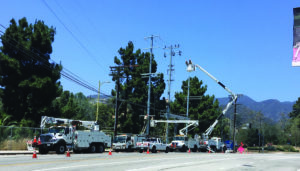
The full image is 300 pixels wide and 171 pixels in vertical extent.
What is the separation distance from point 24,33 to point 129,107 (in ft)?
70.3

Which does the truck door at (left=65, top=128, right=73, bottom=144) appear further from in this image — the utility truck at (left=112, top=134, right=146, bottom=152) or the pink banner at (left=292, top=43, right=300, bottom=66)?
the pink banner at (left=292, top=43, right=300, bottom=66)

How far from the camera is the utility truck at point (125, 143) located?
119 ft

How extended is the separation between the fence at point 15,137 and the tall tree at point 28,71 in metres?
4.88

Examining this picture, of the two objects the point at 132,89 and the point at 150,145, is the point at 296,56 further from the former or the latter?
the point at 132,89

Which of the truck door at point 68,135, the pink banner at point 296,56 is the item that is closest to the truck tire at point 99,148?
the truck door at point 68,135

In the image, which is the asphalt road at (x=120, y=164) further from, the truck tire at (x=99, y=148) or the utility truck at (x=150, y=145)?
the utility truck at (x=150, y=145)

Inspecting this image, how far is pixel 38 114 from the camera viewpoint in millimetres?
37250

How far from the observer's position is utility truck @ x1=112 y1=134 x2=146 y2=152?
3628 cm

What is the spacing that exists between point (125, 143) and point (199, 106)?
97.2 feet

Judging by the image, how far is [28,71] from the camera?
Answer: 36.4 metres

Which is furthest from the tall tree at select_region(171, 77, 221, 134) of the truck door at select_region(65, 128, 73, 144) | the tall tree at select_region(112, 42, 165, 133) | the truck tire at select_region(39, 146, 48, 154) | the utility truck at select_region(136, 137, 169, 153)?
the truck tire at select_region(39, 146, 48, 154)

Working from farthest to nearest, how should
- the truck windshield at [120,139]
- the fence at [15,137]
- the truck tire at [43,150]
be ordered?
the truck windshield at [120,139] → the fence at [15,137] → the truck tire at [43,150]

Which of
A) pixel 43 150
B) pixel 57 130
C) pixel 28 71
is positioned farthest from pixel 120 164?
pixel 28 71

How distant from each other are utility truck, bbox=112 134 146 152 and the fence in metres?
8.02
